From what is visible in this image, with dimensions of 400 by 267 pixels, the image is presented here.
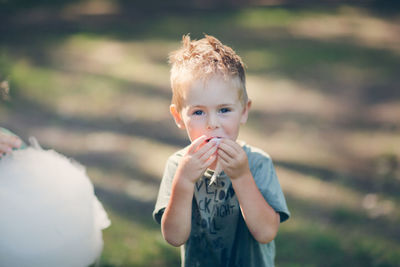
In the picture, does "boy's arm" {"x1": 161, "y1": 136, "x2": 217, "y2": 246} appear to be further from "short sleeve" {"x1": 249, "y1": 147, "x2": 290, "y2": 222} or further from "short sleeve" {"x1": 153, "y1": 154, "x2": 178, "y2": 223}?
"short sleeve" {"x1": 249, "y1": 147, "x2": 290, "y2": 222}

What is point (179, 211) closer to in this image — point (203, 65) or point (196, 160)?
point (196, 160)

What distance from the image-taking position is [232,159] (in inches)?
67.2

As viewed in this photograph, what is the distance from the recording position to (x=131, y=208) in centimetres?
343

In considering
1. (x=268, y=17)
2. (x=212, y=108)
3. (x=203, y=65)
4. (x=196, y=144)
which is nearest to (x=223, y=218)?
(x=196, y=144)

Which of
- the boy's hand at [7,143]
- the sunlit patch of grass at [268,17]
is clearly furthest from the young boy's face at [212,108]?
the sunlit patch of grass at [268,17]

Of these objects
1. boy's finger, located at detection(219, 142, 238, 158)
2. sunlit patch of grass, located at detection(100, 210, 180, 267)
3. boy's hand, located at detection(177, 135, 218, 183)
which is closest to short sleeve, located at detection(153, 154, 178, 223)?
boy's hand, located at detection(177, 135, 218, 183)

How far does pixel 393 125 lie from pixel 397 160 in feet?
1.72

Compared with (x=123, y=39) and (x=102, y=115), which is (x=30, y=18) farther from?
(x=102, y=115)

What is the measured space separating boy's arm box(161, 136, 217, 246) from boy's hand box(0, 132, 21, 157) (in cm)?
72

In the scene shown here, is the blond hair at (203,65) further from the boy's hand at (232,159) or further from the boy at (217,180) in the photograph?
the boy's hand at (232,159)

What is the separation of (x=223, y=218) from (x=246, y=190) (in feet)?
0.73

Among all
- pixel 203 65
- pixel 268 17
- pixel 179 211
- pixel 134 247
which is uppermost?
pixel 268 17

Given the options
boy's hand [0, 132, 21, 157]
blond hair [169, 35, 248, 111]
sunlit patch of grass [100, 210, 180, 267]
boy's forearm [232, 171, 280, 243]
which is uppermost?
blond hair [169, 35, 248, 111]

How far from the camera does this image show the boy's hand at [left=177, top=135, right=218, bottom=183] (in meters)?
1.71
